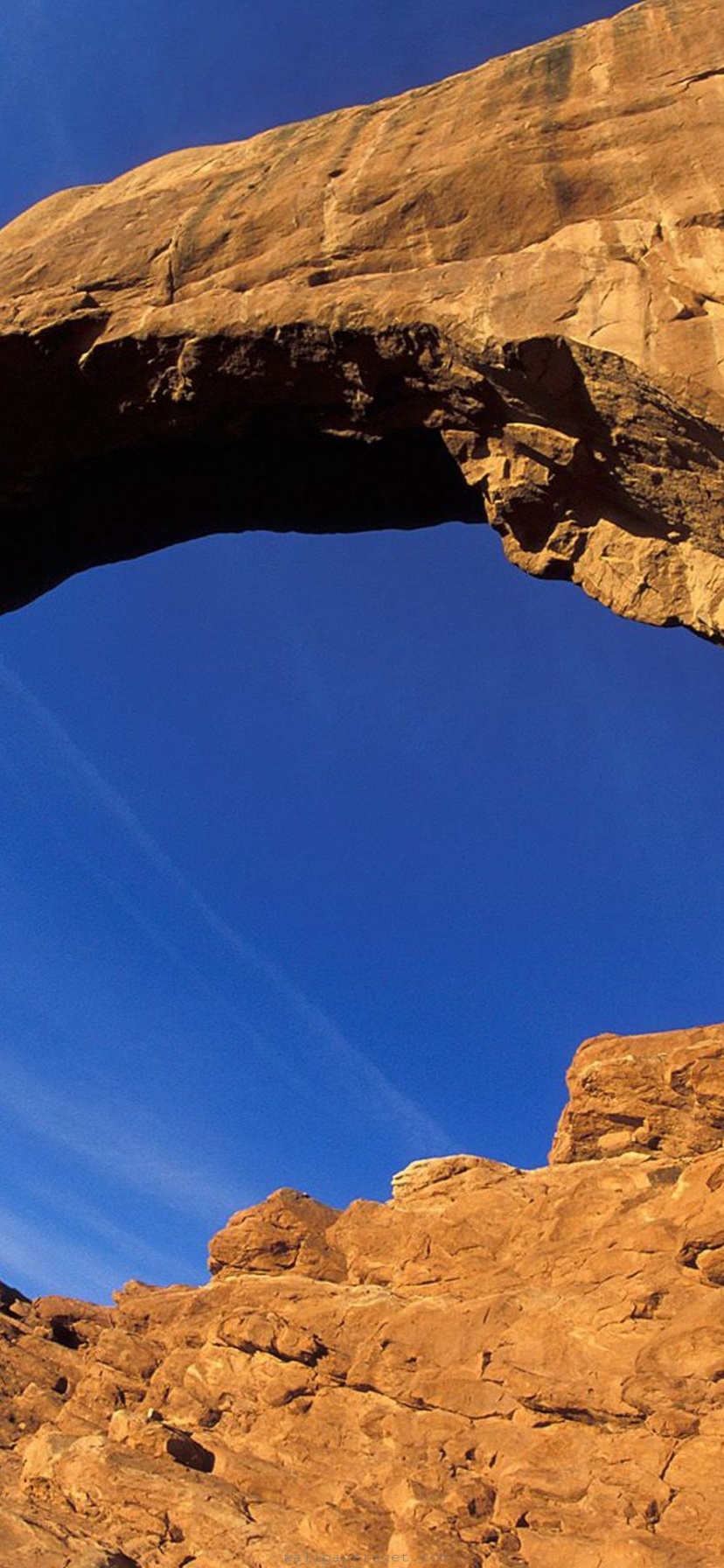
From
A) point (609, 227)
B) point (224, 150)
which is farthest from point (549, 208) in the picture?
point (224, 150)

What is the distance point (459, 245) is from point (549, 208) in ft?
2.50

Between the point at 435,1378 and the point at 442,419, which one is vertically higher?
the point at 442,419

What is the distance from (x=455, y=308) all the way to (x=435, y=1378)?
26.1m

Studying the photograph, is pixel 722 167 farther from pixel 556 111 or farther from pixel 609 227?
pixel 556 111

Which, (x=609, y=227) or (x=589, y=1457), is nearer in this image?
(x=609, y=227)

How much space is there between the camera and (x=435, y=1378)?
1048 inches

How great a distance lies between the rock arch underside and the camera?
8172 mm

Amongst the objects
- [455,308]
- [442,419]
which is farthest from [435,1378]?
[455,308]

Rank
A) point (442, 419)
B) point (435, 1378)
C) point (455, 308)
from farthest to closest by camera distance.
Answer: point (435, 1378), point (442, 419), point (455, 308)

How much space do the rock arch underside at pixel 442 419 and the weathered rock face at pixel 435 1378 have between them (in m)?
0.11

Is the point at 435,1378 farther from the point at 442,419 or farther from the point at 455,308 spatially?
the point at 455,308

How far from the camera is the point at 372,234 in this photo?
9.12 meters

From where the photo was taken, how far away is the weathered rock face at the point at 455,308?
7961 mm

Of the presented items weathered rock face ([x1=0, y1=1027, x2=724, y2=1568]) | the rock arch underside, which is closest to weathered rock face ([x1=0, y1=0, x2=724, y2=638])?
the rock arch underside
